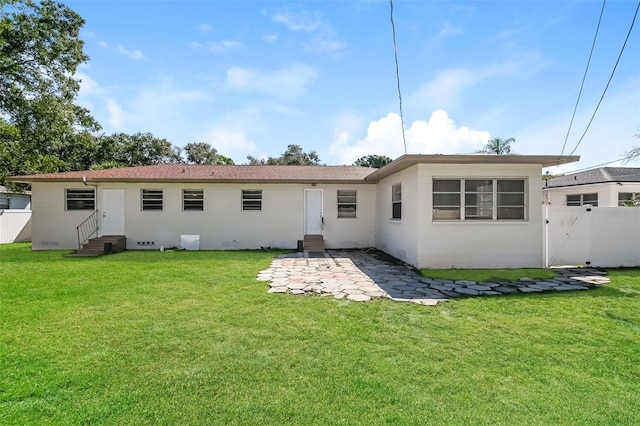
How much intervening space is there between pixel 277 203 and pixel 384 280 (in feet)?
21.5

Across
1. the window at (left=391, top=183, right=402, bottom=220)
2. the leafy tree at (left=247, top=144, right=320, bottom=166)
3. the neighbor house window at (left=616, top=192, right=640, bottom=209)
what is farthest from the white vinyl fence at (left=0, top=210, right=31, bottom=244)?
the neighbor house window at (left=616, top=192, right=640, bottom=209)

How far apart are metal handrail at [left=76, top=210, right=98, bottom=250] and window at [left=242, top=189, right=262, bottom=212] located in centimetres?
552

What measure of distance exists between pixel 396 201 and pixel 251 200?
5.52 meters

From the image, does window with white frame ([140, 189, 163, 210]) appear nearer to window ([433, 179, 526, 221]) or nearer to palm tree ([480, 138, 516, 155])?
window ([433, 179, 526, 221])

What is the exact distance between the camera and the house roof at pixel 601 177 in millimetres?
15722

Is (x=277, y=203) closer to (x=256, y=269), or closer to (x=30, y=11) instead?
(x=256, y=269)

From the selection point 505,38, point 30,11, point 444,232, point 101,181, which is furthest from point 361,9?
point 30,11

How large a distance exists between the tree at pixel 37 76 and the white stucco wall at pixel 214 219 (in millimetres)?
6331

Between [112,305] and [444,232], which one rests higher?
[444,232]

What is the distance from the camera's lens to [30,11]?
1530 centimetres

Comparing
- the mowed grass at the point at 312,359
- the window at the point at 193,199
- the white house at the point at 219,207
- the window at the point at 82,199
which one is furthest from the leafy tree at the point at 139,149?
the mowed grass at the point at 312,359

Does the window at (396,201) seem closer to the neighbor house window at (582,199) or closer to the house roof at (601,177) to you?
the house roof at (601,177)

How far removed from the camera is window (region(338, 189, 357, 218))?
12602 millimetres

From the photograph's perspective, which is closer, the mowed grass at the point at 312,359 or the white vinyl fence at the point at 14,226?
the mowed grass at the point at 312,359
